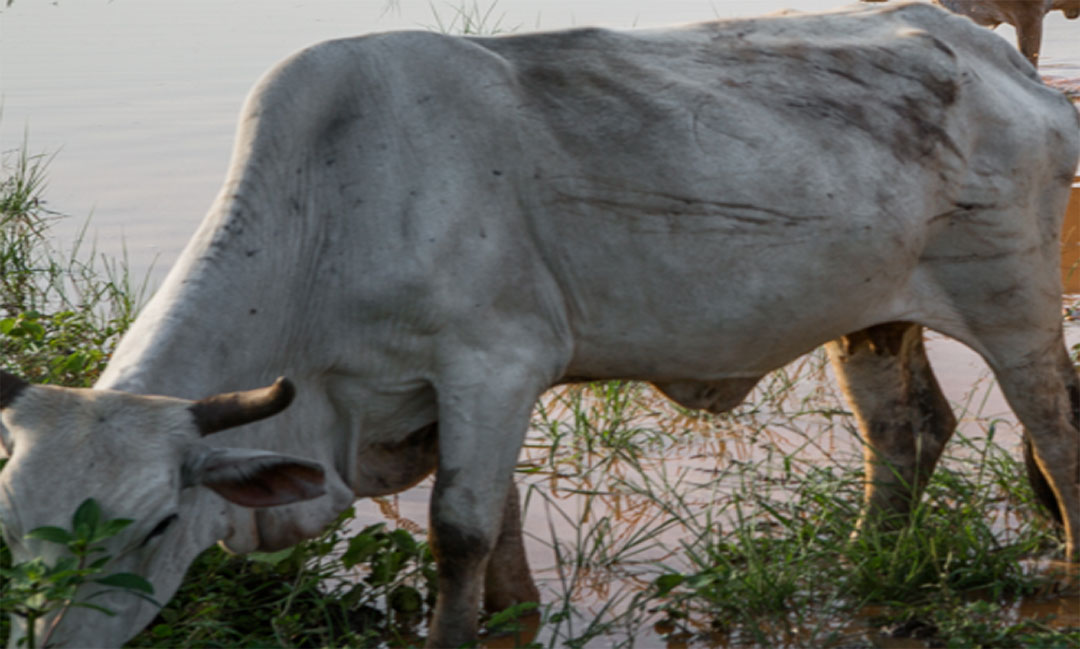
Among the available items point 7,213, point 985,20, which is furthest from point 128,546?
point 985,20

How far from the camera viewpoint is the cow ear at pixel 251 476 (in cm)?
279

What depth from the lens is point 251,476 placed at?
2.81m

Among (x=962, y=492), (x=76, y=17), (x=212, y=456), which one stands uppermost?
(x=76, y=17)

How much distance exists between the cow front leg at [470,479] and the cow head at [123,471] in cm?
59

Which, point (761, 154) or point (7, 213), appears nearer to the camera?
point (761, 154)

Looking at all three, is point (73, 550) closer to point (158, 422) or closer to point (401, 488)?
point (158, 422)

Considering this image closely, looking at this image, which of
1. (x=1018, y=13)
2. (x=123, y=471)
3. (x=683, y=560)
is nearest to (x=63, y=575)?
(x=123, y=471)

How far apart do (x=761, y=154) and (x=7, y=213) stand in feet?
15.5

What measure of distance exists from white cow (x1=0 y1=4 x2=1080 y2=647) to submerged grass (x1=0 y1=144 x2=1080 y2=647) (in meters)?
0.23

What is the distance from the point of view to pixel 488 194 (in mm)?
3428

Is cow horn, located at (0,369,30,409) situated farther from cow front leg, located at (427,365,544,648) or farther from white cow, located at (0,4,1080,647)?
cow front leg, located at (427,365,544,648)

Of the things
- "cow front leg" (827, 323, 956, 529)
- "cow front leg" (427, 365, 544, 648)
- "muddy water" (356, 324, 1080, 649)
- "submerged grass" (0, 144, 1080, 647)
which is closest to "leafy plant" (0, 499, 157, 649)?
"submerged grass" (0, 144, 1080, 647)

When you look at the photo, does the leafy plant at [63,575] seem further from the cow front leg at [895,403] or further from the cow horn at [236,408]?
the cow front leg at [895,403]

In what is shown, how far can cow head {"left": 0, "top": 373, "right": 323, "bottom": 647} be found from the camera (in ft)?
8.75
